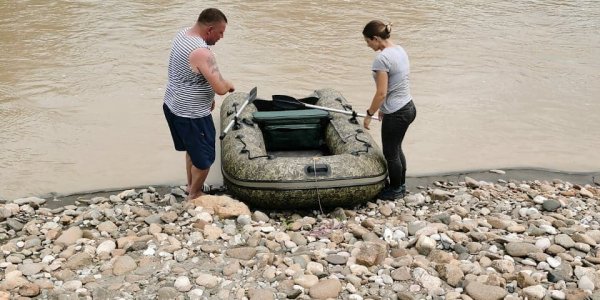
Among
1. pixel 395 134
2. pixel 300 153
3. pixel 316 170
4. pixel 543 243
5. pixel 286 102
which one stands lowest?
pixel 300 153

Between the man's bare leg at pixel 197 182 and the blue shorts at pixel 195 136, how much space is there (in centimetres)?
13

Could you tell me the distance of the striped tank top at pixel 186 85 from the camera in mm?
4730

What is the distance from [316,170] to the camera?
5324mm

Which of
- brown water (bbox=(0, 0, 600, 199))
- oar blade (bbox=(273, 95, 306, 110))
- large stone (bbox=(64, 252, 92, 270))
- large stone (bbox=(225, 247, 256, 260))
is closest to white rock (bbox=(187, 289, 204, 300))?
large stone (bbox=(225, 247, 256, 260))

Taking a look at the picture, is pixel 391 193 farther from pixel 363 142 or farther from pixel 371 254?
pixel 371 254

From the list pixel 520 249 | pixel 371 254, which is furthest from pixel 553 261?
pixel 371 254

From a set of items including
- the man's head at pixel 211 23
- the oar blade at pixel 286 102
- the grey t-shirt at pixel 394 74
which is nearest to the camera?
the man's head at pixel 211 23

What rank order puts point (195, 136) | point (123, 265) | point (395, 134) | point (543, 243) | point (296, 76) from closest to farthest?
point (123, 265) → point (543, 243) → point (195, 136) → point (395, 134) → point (296, 76)

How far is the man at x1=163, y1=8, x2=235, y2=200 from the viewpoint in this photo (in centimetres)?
469

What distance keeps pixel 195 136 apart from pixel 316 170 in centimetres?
108

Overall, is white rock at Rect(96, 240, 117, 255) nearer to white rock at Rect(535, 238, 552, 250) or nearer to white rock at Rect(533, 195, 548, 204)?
white rock at Rect(535, 238, 552, 250)

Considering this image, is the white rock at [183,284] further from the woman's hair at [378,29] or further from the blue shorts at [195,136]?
the woman's hair at [378,29]

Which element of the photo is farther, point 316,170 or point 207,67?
point 316,170

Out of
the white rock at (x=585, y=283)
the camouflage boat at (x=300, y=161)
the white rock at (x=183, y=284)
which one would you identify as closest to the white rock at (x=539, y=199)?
the camouflage boat at (x=300, y=161)
